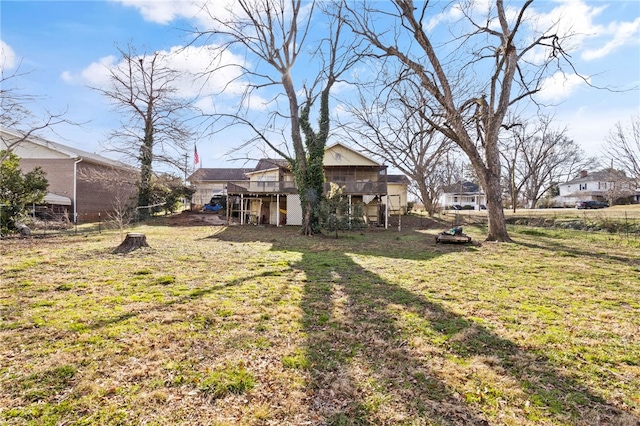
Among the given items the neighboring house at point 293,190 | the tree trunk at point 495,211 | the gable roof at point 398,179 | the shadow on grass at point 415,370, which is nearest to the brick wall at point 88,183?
the neighboring house at point 293,190

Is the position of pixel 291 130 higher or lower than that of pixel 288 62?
lower

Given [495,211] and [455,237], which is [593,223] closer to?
[495,211]

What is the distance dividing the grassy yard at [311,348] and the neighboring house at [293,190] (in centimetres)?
1475

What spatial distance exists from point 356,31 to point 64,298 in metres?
13.1

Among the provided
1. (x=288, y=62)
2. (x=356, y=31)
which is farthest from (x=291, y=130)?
(x=356, y=31)

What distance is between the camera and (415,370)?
2.92 m

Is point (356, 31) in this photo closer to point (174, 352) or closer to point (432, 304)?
A: point (432, 304)

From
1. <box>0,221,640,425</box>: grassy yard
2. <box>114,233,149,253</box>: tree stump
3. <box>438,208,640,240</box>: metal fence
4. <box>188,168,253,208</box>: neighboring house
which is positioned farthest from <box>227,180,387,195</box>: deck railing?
<box>0,221,640,425</box>: grassy yard

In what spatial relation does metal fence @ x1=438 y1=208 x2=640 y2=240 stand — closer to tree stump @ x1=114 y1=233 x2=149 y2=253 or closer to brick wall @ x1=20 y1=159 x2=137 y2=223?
tree stump @ x1=114 y1=233 x2=149 y2=253

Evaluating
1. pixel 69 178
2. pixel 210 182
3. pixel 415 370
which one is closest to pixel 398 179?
pixel 210 182

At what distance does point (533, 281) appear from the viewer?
6410 millimetres

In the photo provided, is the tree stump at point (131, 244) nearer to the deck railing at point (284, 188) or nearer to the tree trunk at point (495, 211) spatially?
the deck railing at point (284, 188)

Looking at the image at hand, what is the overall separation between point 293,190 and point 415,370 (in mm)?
19501

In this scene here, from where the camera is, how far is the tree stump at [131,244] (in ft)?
28.4
